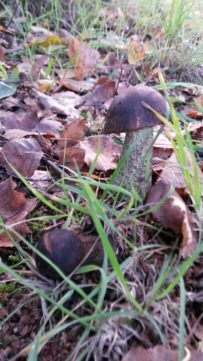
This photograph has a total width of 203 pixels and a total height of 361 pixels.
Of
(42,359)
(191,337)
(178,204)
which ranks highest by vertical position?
(178,204)

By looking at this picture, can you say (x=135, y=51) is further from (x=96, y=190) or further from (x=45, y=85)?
(x=96, y=190)

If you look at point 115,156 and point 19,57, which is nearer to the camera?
point 115,156

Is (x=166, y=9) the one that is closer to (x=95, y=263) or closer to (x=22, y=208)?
(x=22, y=208)

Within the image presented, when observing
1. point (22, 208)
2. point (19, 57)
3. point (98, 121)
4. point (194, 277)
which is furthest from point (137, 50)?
point (194, 277)

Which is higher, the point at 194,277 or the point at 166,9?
the point at 166,9

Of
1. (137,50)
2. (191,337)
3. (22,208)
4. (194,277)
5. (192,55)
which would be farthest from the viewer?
(137,50)

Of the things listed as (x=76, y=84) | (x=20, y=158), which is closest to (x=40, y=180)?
(x=20, y=158)
